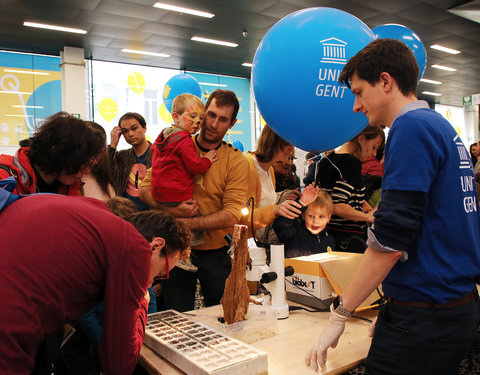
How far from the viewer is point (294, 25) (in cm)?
175

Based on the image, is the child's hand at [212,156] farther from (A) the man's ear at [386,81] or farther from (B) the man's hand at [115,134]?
(B) the man's hand at [115,134]

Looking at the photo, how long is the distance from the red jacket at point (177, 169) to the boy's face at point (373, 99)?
100cm

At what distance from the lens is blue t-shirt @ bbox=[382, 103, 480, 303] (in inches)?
36.7

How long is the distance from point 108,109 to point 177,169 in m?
6.51

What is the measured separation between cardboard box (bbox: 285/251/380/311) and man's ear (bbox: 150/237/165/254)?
68 cm

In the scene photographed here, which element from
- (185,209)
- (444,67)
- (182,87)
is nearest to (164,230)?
(185,209)

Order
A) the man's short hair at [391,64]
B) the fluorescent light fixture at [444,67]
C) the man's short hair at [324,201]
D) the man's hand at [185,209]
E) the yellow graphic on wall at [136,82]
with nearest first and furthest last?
the man's short hair at [391,64] → the man's hand at [185,209] → the man's short hair at [324,201] → the yellow graphic on wall at [136,82] → the fluorescent light fixture at [444,67]

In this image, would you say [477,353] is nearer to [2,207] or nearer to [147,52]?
[2,207]

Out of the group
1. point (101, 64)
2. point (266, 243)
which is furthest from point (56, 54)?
point (266, 243)

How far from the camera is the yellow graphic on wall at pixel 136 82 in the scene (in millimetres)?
8242

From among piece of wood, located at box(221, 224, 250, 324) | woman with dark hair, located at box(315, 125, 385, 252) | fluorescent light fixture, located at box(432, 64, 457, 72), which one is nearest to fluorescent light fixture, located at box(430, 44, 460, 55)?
fluorescent light fixture, located at box(432, 64, 457, 72)

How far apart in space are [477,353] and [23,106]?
24.6ft

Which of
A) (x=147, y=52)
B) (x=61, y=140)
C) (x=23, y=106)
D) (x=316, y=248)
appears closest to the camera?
(x=61, y=140)

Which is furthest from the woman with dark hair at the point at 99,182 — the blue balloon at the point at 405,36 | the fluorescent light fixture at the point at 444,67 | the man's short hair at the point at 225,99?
the fluorescent light fixture at the point at 444,67
